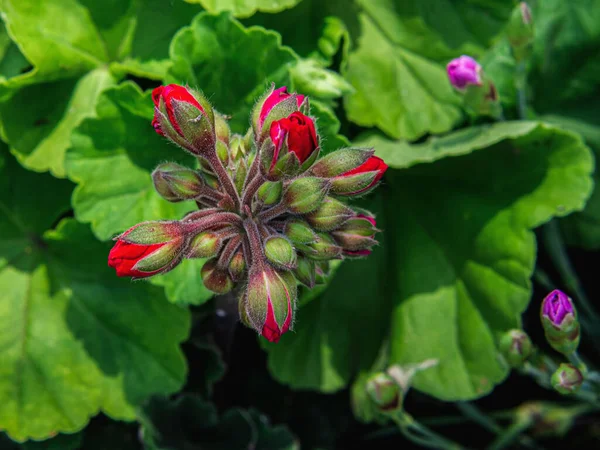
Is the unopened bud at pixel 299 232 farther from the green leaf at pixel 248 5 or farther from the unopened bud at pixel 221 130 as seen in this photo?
the green leaf at pixel 248 5

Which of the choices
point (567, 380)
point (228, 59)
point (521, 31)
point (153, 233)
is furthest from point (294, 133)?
point (521, 31)

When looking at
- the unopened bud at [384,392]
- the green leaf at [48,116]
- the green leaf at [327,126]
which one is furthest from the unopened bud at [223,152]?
the unopened bud at [384,392]

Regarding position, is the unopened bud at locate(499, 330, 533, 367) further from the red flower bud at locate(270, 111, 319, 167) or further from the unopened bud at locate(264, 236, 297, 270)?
the red flower bud at locate(270, 111, 319, 167)

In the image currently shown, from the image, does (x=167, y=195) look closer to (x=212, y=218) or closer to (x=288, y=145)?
(x=212, y=218)

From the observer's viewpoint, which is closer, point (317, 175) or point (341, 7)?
point (317, 175)

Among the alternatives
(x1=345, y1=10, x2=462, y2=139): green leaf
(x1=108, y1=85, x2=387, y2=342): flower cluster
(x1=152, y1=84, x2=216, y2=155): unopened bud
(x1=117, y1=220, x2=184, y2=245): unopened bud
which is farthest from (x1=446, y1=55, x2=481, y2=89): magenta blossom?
(x1=117, y1=220, x2=184, y2=245): unopened bud

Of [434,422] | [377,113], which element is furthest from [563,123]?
[434,422]
